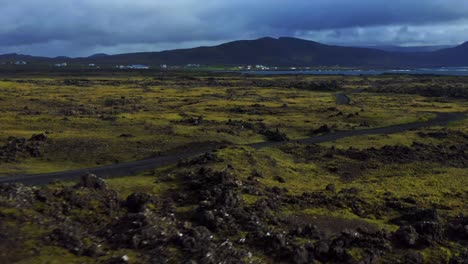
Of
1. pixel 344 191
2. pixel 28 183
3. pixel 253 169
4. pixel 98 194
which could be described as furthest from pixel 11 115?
pixel 344 191

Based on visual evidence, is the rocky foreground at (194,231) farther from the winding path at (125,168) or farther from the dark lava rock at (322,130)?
the dark lava rock at (322,130)

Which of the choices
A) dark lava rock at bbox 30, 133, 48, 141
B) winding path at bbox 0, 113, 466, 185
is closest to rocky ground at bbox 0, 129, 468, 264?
winding path at bbox 0, 113, 466, 185

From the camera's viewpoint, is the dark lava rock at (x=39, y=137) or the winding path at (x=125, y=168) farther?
the dark lava rock at (x=39, y=137)

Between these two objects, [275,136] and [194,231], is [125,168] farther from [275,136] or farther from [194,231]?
[275,136]

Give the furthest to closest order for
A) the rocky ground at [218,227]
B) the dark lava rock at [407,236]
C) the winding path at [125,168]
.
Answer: the winding path at [125,168] < the dark lava rock at [407,236] < the rocky ground at [218,227]

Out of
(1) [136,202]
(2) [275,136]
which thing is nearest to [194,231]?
(1) [136,202]

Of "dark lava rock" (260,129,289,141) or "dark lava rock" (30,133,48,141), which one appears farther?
"dark lava rock" (260,129,289,141)

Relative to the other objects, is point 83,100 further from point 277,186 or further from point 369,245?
point 369,245

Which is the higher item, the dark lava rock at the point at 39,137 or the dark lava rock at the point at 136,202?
the dark lava rock at the point at 136,202

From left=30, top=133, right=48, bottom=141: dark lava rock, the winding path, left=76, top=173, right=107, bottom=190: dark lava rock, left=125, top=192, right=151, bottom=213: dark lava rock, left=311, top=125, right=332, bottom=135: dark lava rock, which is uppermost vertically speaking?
left=76, top=173, right=107, bottom=190: dark lava rock

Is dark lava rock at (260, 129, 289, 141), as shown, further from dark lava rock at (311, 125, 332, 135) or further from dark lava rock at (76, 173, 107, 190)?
dark lava rock at (76, 173, 107, 190)

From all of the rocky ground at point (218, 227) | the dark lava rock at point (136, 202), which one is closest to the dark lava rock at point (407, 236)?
the rocky ground at point (218, 227)
